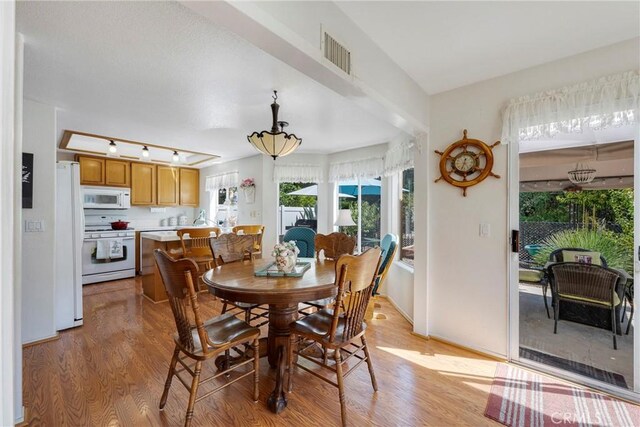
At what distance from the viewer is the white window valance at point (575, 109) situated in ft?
6.15

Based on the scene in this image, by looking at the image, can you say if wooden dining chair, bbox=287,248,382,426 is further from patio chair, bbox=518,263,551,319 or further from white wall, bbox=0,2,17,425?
patio chair, bbox=518,263,551,319

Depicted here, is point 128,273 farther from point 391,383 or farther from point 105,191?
point 391,383

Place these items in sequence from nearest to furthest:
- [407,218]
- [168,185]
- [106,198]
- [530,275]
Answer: [530,275]
[407,218]
[106,198]
[168,185]

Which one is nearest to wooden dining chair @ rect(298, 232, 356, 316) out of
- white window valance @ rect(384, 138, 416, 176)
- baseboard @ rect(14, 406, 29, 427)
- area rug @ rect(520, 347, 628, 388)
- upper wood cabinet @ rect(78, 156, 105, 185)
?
white window valance @ rect(384, 138, 416, 176)

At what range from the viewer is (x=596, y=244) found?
7.02 ft

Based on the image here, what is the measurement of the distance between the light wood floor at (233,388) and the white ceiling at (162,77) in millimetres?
2320

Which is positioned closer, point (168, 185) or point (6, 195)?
point (6, 195)

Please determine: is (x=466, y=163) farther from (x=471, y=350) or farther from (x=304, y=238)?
(x=304, y=238)

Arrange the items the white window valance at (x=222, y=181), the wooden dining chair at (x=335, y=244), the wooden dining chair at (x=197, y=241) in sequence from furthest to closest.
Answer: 1. the white window valance at (x=222, y=181)
2. the wooden dining chair at (x=197, y=241)
3. the wooden dining chair at (x=335, y=244)

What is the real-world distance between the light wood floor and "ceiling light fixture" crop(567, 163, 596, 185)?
161 cm

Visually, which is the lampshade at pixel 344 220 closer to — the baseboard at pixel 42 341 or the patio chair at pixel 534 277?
the patio chair at pixel 534 277

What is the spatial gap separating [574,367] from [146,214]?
6.89 m

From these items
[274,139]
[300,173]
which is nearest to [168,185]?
[300,173]

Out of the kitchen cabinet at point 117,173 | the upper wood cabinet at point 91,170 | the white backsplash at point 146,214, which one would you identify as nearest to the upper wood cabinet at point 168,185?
the white backsplash at point 146,214
